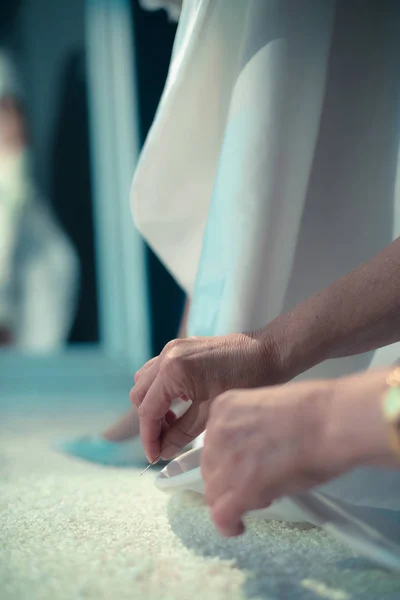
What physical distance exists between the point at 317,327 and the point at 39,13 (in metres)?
3.76

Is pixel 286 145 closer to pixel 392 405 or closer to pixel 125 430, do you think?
pixel 392 405

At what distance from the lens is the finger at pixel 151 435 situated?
59cm

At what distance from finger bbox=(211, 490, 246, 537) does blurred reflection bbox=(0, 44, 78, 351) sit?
3.40 metres

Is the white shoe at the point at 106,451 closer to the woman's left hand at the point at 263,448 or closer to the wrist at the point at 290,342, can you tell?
the wrist at the point at 290,342

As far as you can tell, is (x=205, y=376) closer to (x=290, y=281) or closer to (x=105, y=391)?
(x=290, y=281)

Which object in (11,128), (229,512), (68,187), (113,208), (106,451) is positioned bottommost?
(106,451)

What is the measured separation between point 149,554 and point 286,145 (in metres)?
0.48

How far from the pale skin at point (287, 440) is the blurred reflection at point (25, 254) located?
3397 mm

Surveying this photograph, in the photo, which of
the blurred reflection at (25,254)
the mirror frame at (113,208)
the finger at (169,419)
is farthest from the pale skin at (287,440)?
the blurred reflection at (25,254)

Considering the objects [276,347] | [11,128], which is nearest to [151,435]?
[276,347]

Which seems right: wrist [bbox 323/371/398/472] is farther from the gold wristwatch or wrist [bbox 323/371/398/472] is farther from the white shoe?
the white shoe

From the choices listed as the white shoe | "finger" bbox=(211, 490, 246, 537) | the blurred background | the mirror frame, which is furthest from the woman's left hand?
the blurred background

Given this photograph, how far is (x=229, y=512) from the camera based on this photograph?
41 centimetres

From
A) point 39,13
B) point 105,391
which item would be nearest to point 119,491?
point 105,391
